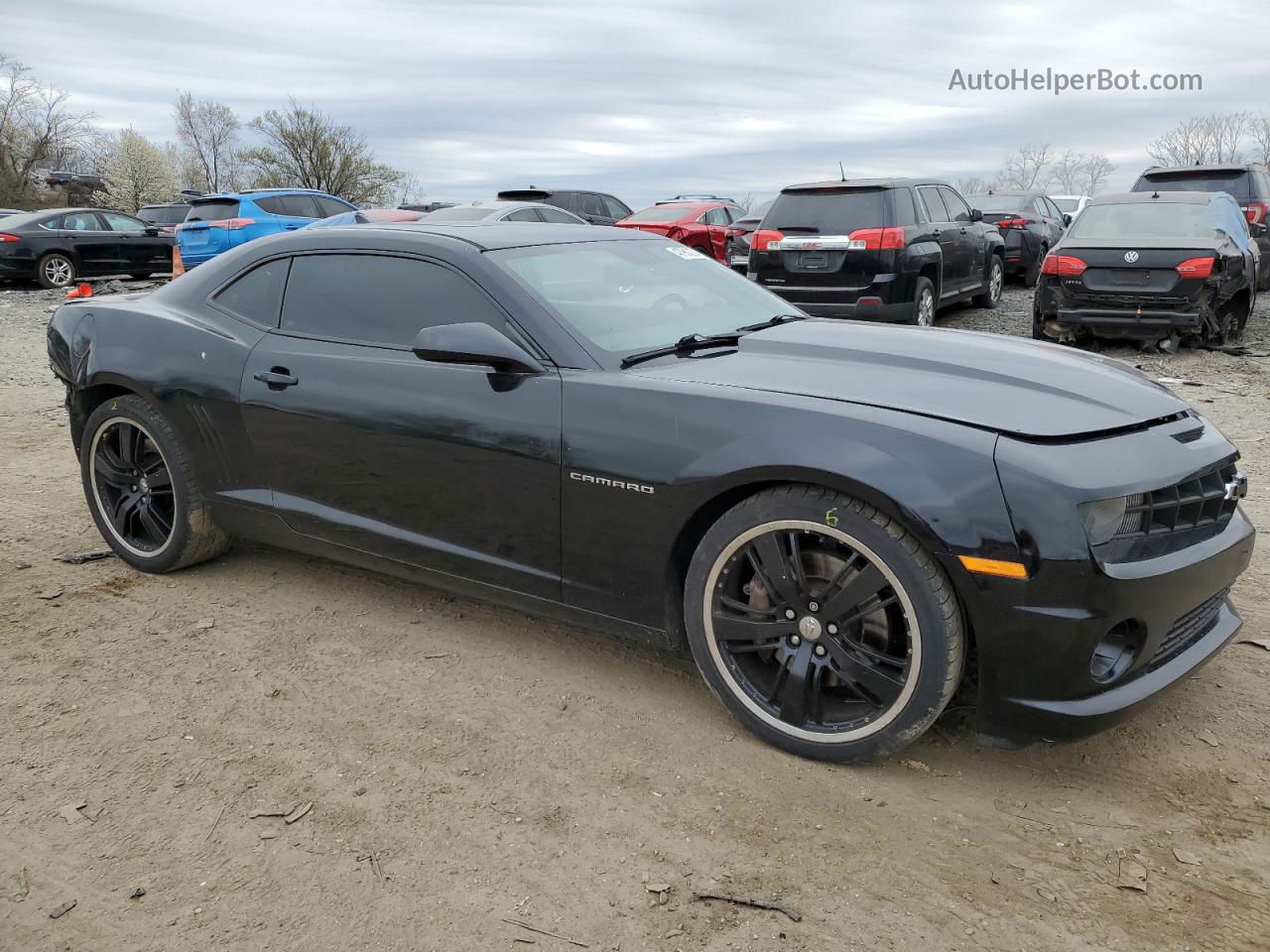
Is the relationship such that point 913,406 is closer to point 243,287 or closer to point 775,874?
point 775,874

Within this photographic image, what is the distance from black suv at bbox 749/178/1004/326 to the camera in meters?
9.23

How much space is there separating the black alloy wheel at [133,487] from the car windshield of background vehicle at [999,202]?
14.5 meters

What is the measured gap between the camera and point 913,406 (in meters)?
2.73

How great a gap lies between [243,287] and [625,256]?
1564 mm

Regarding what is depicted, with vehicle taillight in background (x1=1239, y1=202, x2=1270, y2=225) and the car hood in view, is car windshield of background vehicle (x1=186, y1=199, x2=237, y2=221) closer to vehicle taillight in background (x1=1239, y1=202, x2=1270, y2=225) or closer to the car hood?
vehicle taillight in background (x1=1239, y1=202, x2=1270, y2=225)

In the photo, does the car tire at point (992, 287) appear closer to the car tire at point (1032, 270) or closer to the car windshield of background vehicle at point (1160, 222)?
the car windshield of background vehicle at point (1160, 222)

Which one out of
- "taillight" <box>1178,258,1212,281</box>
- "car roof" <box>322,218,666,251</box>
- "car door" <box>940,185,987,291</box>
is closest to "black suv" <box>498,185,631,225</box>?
"car door" <box>940,185,987,291</box>

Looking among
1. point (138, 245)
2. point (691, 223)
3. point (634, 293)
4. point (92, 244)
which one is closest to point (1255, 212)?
A: point (691, 223)

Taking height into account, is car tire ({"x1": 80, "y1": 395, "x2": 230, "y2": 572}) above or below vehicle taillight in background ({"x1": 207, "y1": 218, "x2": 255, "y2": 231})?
below

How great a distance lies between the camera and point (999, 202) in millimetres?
16328

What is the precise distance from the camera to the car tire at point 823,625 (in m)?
2.59

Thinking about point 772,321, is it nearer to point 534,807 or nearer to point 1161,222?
point 534,807

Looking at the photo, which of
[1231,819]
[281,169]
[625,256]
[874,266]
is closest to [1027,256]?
[874,266]

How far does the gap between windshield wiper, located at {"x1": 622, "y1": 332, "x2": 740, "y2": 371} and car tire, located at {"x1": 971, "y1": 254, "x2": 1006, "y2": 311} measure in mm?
9454
